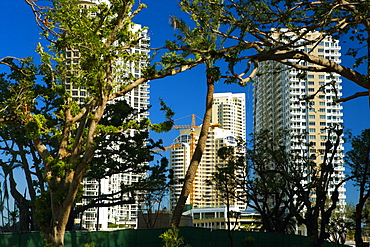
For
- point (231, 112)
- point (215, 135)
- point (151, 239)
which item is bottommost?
point (151, 239)

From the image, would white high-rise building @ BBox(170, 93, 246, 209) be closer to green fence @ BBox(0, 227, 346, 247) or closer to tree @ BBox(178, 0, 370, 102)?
green fence @ BBox(0, 227, 346, 247)

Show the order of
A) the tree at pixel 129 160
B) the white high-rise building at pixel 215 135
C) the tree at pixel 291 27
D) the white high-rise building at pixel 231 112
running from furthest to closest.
→ the white high-rise building at pixel 231 112 < the white high-rise building at pixel 215 135 < the tree at pixel 129 160 < the tree at pixel 291 27

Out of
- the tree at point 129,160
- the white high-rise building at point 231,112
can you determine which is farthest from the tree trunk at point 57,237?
the white high-rise building at point 231,112

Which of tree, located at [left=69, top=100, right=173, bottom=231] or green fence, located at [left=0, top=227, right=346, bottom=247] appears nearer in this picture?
green fence, located at [left=0, top=227, right=346, bottom=247]

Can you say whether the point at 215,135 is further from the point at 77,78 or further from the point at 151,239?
the point at 77,78

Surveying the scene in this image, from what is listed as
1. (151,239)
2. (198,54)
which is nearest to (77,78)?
(198,54)

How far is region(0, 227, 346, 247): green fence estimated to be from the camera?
17828 mm

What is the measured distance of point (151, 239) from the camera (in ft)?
67.2

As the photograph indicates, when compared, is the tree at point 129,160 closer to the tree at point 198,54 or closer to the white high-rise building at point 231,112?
the tree at point 198,54

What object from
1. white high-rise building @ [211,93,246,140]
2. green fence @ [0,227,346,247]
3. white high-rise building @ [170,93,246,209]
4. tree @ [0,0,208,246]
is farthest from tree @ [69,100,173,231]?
white high-rise building @ [211,93,246,140]

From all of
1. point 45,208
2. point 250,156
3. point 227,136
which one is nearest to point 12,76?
point 45,208

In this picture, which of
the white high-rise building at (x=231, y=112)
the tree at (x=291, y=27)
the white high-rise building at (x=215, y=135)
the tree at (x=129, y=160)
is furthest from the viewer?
the white high-rise building at (x=231, y=112)

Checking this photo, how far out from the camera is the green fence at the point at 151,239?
17.8 metres

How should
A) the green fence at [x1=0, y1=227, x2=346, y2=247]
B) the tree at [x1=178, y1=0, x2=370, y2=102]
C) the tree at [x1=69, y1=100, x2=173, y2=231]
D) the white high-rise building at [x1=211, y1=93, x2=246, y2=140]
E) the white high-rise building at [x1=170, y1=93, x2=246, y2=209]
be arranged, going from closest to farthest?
the tree at [x1=178, y1=0, x2=370, y2=102] → the green fence at [x1=0, y1=227, x2=346, y2=247] → the tree at [x1=69, y1=100, x2=173, y2=231] → the white high-rise building at [x1=170, y1=93, x2=246, y2=209] → the white high-rise building at [x1=211, y1=93, x2=246, y2=140]
